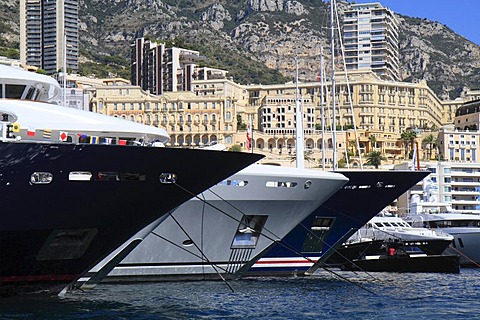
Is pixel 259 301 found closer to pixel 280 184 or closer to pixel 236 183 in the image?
pixel 236 183

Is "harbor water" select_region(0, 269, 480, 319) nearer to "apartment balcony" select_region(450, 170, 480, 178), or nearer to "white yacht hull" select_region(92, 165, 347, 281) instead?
"white yacht hull" select_region(92, 165, 347, 281)

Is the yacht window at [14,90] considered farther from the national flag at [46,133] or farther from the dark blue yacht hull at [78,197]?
the dark blue yacht hull at [78,197]

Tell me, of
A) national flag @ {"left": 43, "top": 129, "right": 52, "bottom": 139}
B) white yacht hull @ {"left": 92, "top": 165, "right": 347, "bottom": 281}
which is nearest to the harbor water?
white yacht hull @ {"left": 92, "top": 165, "right": 347, "bottom": 281}

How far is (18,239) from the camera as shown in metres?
20.4

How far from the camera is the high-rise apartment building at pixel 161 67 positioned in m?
178

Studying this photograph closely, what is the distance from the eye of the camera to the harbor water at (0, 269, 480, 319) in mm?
A: 21609

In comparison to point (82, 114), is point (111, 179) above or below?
below

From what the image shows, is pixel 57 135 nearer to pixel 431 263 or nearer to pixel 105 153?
pixel 105 153

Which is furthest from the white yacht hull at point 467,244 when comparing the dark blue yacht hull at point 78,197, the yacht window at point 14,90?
the yacht window at point 14,90

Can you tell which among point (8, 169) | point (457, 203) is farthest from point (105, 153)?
point (457, 203)

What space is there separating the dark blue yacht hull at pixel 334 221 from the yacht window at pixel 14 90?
13275 millimetres

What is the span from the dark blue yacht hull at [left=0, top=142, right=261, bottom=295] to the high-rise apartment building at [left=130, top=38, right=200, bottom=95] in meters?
151

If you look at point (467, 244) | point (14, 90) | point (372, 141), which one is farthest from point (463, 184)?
point (14, 90)

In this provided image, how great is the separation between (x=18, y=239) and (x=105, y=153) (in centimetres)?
302
